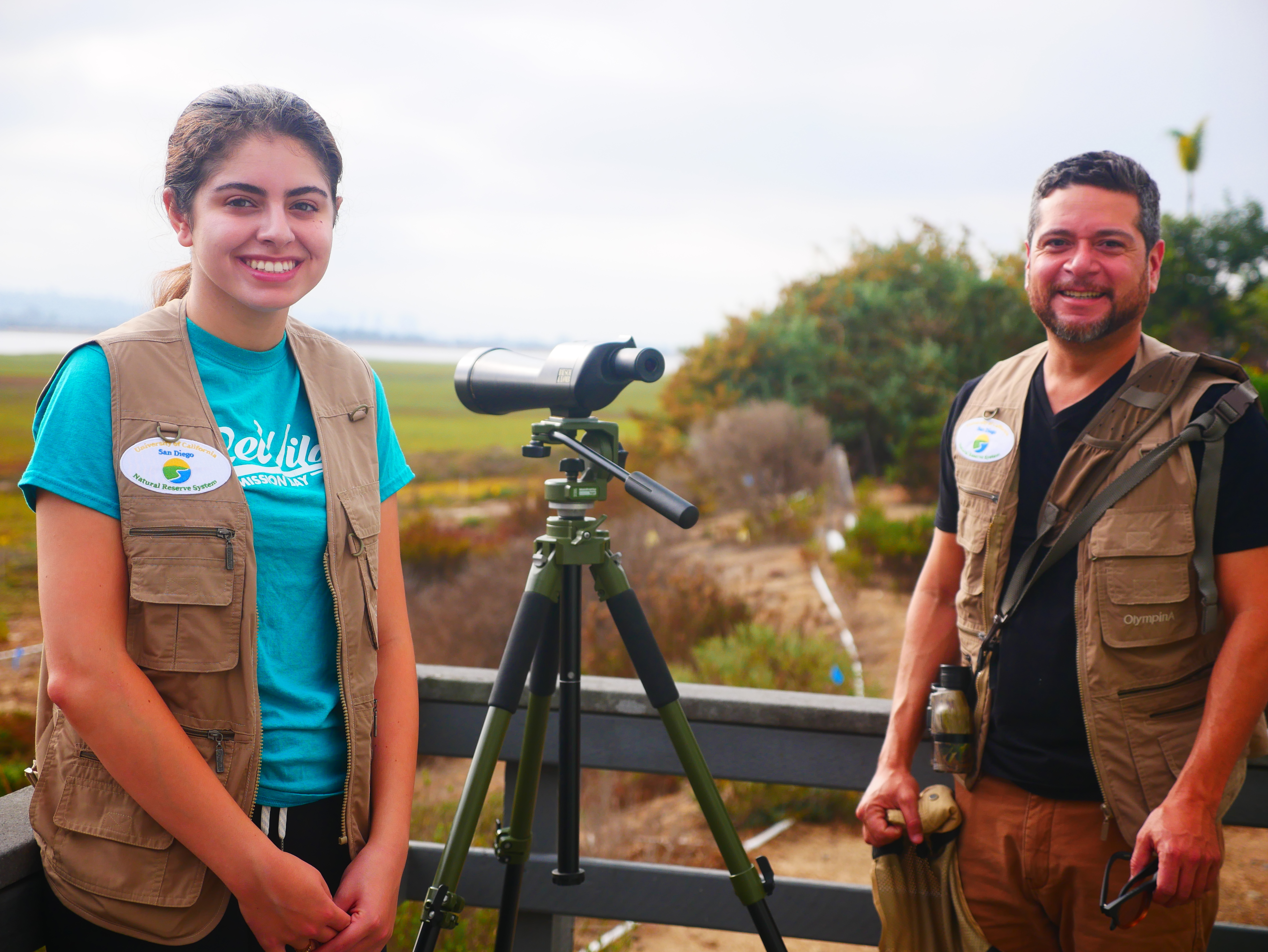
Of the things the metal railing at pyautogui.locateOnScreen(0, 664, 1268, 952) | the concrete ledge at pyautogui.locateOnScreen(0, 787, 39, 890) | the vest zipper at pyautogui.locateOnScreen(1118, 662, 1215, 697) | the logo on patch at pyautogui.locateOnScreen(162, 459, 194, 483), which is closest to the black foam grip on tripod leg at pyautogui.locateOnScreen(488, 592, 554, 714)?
the metal railing at pyautogui.locateOnScreen(0, 664, 1268, 952)

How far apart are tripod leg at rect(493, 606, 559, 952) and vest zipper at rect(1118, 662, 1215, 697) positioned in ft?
3.37

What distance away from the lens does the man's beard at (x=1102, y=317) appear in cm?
176

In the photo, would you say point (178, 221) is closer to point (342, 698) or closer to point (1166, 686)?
point (342, 698)

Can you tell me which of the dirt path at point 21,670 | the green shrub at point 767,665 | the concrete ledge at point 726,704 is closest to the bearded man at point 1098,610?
the concrete ledge at point 726,704

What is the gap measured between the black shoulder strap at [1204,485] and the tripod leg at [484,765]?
985 mm

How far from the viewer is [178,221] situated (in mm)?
1463

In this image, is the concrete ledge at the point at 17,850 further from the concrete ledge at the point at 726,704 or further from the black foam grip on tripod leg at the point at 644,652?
the black foam grip on tripod leg at the point at 644,652

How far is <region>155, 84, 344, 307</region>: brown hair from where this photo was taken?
55.8 inches

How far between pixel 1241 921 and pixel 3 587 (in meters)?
10.3

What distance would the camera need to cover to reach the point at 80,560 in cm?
124

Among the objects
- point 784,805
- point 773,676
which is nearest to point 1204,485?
point 784,805

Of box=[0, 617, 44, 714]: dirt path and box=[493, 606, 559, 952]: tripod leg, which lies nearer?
box=[493, 606, 559, 952]: tripod leg

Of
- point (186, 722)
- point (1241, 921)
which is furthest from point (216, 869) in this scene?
point (1241, 921)

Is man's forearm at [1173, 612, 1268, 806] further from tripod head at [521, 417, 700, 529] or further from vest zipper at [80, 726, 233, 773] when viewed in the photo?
vest zipper at [80, 726, 233, 773]
